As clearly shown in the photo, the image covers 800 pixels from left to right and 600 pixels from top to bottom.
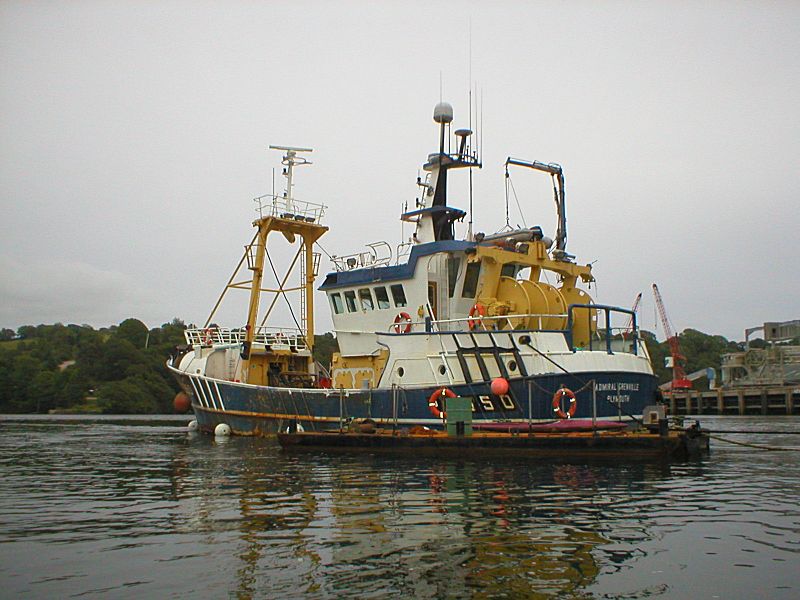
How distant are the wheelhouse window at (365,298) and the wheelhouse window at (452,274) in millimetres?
3359

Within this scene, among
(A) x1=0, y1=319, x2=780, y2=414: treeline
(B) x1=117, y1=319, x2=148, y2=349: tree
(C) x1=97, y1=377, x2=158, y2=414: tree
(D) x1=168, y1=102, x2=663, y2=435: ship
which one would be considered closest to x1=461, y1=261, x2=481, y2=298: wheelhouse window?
(D) x1=168, y1=102, x2=663, y2=435: ship

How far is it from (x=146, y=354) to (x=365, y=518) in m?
86.4

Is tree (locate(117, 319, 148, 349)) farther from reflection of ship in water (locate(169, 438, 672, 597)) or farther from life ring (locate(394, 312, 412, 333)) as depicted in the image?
reflection of ship in water (locate(169, 438, 672, 597))

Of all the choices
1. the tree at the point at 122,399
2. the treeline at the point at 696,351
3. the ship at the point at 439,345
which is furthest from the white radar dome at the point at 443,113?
the treeline at the point at 696,351

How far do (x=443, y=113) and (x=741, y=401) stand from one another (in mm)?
52099

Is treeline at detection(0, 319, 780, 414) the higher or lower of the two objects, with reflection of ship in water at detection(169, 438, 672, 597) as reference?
higher

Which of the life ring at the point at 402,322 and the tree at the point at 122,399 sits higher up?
the life ring at the point at 402,322

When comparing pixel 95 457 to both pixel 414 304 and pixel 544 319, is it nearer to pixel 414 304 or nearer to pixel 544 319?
pixel 414 304

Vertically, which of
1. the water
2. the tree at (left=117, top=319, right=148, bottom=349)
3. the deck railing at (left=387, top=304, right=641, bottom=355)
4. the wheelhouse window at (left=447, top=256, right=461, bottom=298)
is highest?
the tree at (left=117, top=319, right=148, bottom=349)

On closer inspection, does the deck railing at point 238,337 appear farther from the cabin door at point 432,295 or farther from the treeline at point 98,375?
the treeline at point 98,375

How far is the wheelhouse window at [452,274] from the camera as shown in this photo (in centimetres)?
2411

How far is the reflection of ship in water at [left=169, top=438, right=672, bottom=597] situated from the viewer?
7914 millimetres

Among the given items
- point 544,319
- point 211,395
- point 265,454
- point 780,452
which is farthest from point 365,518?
point 211,395

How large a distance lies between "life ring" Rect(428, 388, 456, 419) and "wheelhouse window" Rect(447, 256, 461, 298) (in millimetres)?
3740
